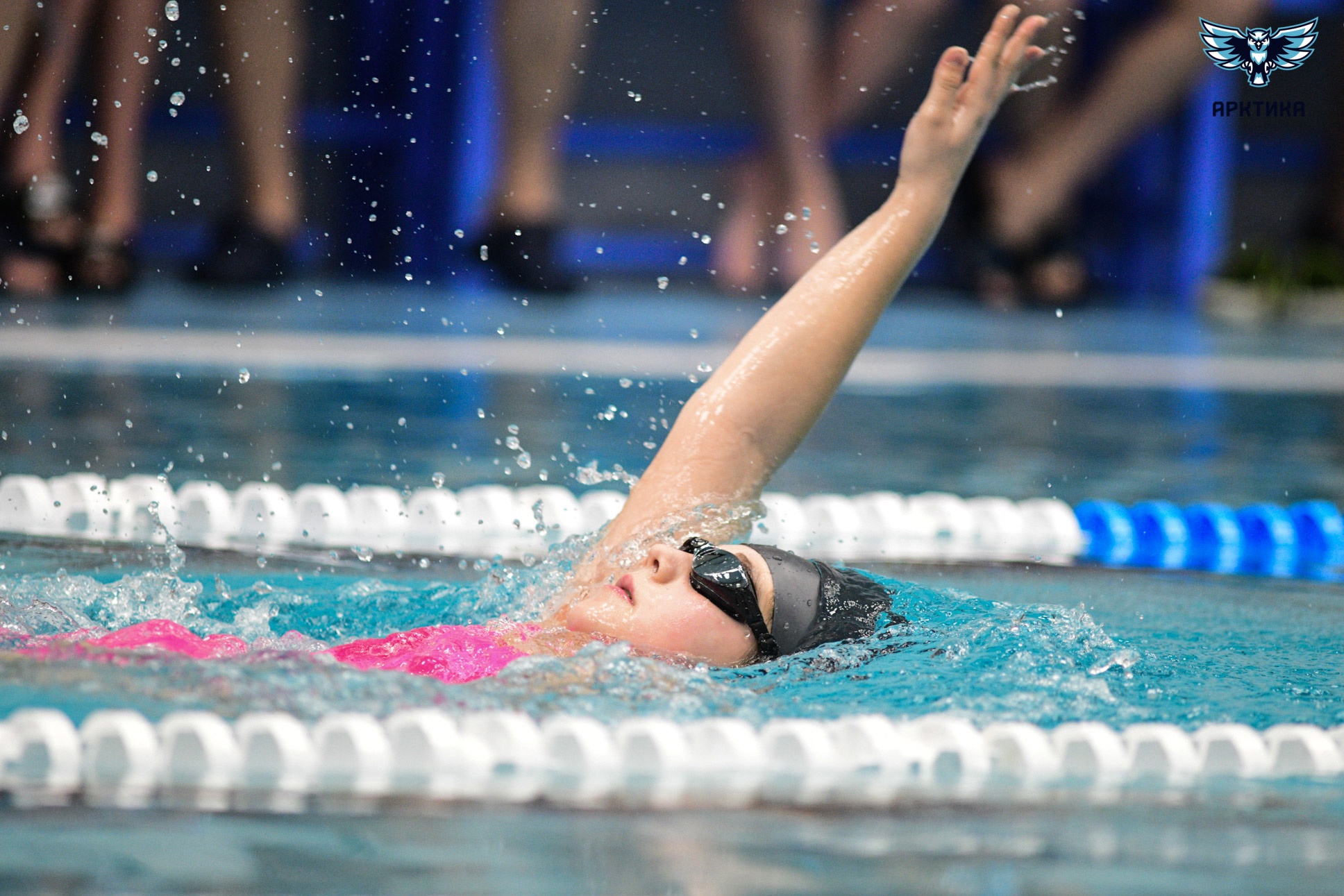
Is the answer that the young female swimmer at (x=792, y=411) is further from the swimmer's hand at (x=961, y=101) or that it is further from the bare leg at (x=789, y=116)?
the bare leg at (x=789, y=116)

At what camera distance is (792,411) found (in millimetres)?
1980

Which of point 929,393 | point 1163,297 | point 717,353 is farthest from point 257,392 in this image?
point 1163,297

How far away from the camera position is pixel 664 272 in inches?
328

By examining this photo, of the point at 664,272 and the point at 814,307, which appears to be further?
the point at 664,272

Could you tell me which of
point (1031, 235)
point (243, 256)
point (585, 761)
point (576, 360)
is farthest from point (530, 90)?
point (585, 761)

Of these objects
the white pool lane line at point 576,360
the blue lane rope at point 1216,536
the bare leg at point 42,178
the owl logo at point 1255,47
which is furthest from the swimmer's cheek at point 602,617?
the bare leg at point 42,178

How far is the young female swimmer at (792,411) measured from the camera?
1716 millimetres

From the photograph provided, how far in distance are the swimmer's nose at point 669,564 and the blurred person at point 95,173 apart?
170 inches

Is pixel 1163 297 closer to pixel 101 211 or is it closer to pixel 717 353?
pixel 717 353

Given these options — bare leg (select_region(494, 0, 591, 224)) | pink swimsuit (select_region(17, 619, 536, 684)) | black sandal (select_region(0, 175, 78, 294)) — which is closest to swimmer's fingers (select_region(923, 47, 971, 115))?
pink swimsuit (select_region(17, 619, 536, 684))

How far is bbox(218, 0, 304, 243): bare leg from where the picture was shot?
5738mm

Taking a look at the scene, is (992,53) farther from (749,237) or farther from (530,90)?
(749,237)

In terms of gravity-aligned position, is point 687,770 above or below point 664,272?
below

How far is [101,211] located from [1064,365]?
10.9 feet
